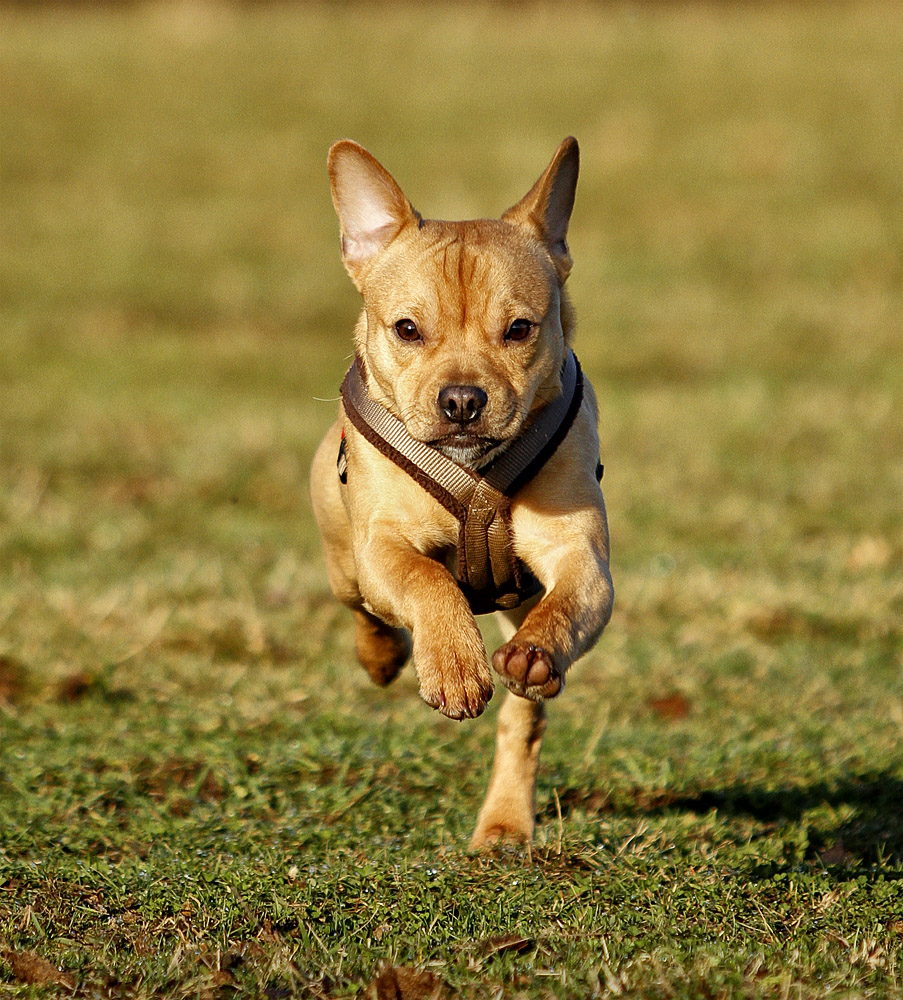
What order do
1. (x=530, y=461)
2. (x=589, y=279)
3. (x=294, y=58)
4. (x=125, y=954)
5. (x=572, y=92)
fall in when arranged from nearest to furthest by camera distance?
(x=125, y=954) → (x=530, y=461) → (x=589, y=279) → (x=572, y=92) → (x=294, y=58)

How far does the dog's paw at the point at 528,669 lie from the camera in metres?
3.45

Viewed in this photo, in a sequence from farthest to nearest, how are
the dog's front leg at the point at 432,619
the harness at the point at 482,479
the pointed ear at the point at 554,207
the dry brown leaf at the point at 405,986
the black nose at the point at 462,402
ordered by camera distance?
1. the pointed ear at the point at 554,207
2. the harness at the point at 482,479
3. the black nose at the point at 462,402
4. the dog's front leg at the point at 432,619
5. the dry brown leaf at the point at 405,986

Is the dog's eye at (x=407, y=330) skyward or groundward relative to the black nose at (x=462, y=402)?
skyward

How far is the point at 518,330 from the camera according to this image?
4.06 m

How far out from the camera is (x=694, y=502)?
980 centimetres

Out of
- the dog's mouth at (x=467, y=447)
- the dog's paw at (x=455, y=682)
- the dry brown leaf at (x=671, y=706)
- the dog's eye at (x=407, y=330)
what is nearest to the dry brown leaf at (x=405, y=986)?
the dog's paw at (x=455, y=682)

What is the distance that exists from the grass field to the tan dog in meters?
0.74

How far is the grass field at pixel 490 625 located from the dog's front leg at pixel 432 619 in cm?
69

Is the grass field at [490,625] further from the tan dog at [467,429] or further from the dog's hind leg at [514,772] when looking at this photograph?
the tan dog at [467,429]

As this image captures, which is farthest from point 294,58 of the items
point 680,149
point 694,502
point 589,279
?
point 694,502

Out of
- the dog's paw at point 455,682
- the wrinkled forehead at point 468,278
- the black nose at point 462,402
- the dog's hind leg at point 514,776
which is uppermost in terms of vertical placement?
the wrinkled forehead at point 468,278

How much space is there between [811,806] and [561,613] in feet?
6.09

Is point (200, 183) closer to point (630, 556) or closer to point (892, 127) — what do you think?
point (892, 127)

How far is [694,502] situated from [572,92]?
46.4 ft
